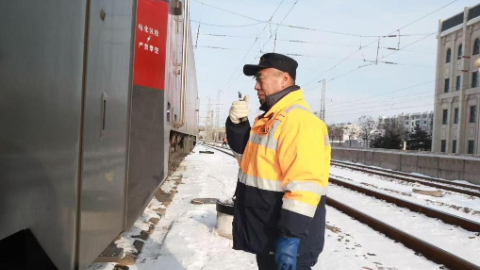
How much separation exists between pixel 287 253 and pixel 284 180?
1.21 feet

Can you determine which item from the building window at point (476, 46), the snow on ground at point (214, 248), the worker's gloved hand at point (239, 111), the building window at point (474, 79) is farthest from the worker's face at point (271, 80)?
the building window at point (476, 46)

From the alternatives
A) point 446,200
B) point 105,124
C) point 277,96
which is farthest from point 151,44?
point 446,200

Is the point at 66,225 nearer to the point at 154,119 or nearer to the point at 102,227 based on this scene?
the point at 102,227

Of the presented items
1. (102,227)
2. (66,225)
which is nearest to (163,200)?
(102,227)

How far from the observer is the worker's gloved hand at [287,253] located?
1.99 m

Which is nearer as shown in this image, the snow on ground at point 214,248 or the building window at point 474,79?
the snow on ground at point 214,248

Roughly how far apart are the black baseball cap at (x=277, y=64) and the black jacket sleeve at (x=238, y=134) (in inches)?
15.8

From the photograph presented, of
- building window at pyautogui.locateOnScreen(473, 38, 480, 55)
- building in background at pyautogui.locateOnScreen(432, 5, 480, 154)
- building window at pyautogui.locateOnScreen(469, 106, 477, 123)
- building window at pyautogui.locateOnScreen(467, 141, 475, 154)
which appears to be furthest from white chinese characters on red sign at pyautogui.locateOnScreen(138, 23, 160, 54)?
building window at pyautogui.locateOnScreen(473, 38, 480, 55)

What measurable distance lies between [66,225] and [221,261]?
9.76 ft

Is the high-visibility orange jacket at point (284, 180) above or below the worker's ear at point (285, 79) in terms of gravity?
below

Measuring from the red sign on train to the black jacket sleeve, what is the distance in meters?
1.38

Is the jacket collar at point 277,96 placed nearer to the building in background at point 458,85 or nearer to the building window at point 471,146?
the building in background at point 458,85

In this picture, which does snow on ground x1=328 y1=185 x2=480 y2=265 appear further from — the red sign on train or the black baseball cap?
the red sign on train

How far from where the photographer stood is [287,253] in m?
1.99
